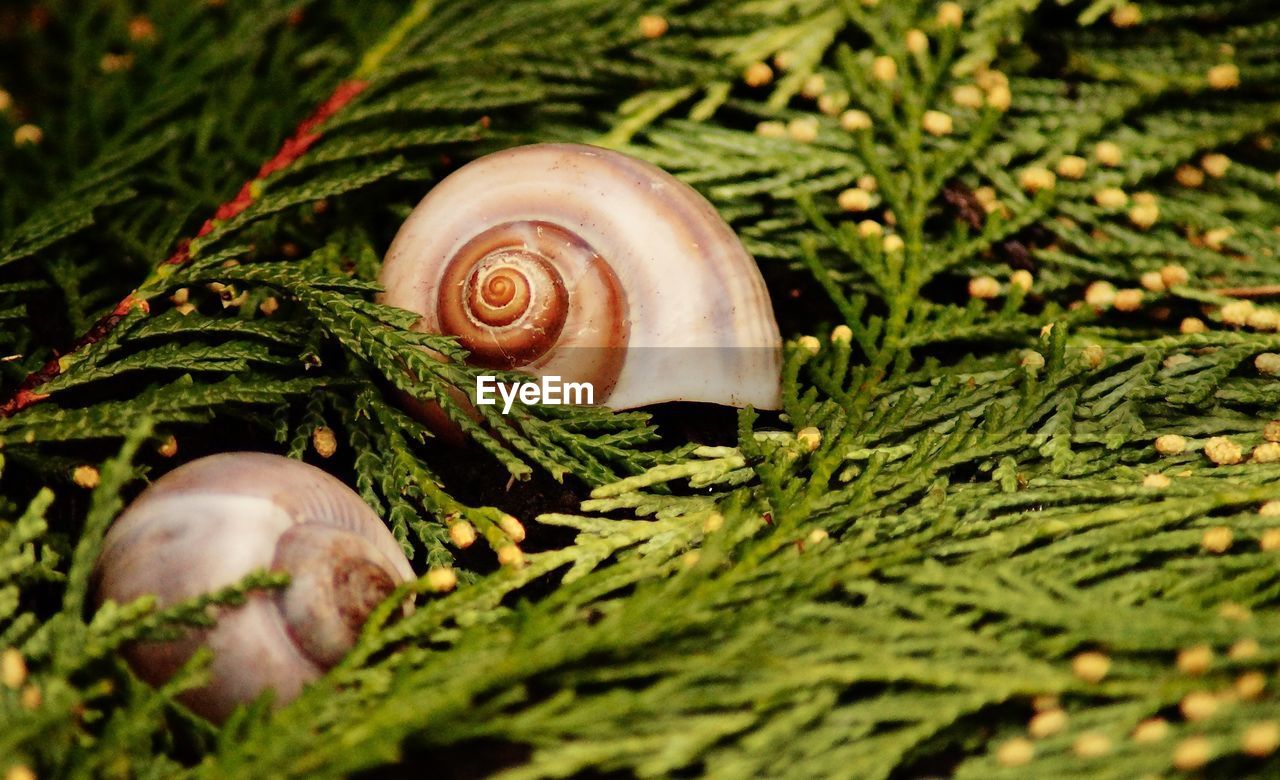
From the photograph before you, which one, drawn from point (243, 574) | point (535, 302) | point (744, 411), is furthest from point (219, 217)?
point (744, 411)

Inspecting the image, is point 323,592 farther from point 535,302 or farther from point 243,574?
point 535,302

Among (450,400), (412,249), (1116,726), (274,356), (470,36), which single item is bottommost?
(1116,726)

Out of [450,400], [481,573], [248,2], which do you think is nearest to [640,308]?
[450,400]

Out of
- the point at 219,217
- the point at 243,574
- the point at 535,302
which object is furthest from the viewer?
the point at 219,217

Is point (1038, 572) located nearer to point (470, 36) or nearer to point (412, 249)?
point (412, 249)

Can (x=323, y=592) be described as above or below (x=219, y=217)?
below

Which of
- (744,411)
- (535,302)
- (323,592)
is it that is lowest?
(323,592)

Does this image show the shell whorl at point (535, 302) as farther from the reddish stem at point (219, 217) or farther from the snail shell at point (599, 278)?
the reddish stem at point (219, 217)
